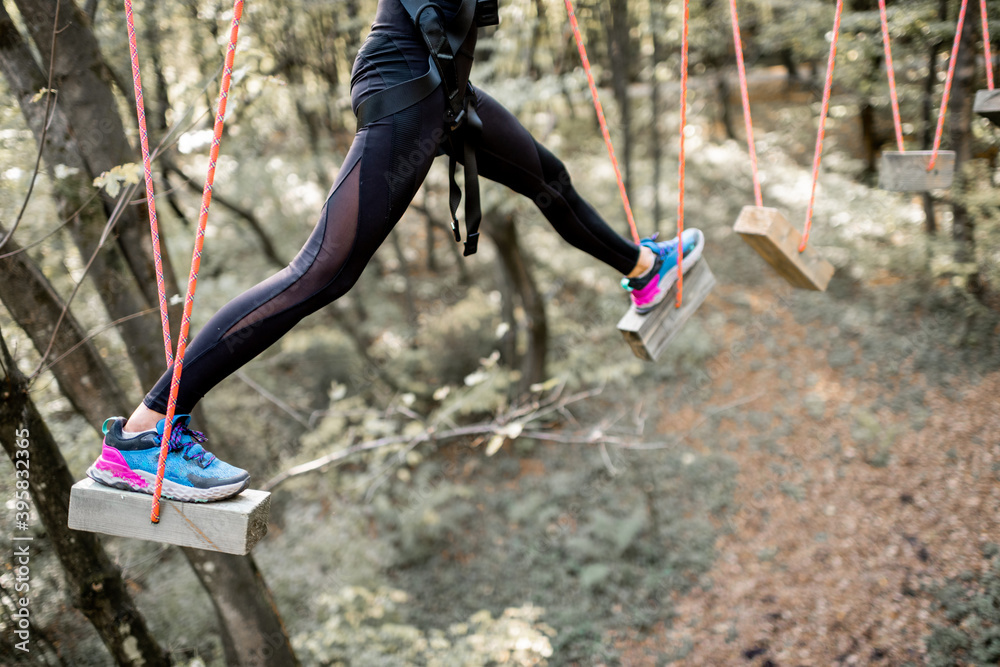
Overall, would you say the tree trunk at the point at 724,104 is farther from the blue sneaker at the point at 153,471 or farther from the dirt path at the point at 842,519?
the blue sneaker at the point at 153,471

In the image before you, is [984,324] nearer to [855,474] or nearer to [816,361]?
[816,361]

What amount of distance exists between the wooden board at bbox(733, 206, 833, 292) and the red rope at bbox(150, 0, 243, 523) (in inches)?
59.7

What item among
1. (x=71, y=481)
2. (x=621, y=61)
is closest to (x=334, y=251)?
(x=71, y=481)

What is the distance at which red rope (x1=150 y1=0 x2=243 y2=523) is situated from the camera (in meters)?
1.19

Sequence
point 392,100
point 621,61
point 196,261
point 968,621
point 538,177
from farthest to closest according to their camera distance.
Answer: point 621,61 < point 968,621 < point 538,177 < point 392,100 < point 196,261

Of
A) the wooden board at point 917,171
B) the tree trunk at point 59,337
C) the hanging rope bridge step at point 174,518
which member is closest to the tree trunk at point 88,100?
the tree trunk at point 59,337

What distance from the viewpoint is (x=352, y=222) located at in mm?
1404

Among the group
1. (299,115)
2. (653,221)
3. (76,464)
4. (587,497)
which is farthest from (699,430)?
(299,115)

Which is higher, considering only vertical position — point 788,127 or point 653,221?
point 788,127

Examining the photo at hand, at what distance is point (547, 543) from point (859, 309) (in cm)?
417

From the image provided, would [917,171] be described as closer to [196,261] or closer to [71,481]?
[196,261]

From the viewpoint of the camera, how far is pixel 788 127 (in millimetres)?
9484

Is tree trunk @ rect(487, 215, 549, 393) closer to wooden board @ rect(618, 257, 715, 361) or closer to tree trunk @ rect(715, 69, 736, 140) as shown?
wooden board @ rect(618, 257, 715, 361)

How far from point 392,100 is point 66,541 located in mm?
2112
